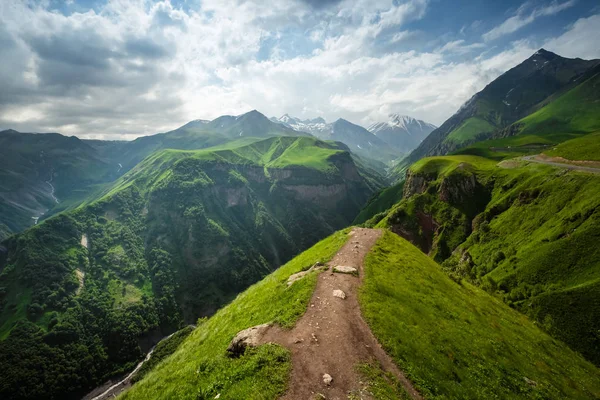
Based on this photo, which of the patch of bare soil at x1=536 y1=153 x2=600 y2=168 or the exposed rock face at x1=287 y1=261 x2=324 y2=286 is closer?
the exposed rock face at x1=287 y1=261 x2=324 y2=286

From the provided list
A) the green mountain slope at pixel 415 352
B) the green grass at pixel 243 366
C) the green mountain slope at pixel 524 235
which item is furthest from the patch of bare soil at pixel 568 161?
the green grass at pixel 243 366

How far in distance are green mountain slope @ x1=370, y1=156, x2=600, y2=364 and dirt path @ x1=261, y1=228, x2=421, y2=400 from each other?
40.5 m

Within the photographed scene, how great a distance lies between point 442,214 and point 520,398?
378 feet

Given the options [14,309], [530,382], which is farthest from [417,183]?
[14,309]

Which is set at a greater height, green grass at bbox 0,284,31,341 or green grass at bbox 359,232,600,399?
green grass at bbox 359,232,600,399

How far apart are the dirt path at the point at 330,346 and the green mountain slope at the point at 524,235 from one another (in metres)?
40.5

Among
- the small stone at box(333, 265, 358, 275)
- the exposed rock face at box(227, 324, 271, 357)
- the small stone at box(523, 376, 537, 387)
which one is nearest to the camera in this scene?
the exposed rock face at box(227, 324, 271, 357)

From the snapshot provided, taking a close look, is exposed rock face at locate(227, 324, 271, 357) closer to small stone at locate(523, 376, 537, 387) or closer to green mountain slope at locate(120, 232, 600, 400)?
green mountain slope at locate(120, 232, 600, 400)

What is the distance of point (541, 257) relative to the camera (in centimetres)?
7019

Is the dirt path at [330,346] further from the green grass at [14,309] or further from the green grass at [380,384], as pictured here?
the green grass at [14,309]

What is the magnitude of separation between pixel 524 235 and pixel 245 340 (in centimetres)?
9537

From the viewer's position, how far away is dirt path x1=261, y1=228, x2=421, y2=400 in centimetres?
1803

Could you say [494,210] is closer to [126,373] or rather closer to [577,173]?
[577,173]

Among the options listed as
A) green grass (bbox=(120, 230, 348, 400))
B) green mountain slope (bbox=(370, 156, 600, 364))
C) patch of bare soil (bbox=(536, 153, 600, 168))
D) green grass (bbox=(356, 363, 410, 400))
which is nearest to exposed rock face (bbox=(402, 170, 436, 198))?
green mountain slope (bbox=(370, 156, 600, 364))
